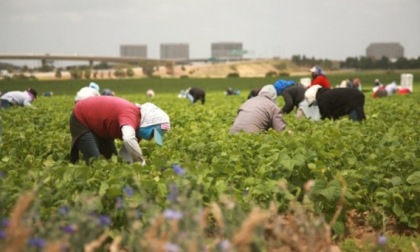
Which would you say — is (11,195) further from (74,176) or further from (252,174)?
(252,174)

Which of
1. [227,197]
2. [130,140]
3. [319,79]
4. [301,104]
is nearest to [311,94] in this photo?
[301,104]

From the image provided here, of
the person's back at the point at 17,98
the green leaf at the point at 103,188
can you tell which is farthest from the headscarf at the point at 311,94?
the person's back at the point at 17,98

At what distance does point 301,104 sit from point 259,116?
2940mm

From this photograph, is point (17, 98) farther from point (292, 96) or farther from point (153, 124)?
point (153, 124)

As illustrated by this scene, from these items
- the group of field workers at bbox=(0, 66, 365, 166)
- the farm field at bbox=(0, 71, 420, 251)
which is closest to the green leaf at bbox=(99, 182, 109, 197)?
the farm field at bbox=(0, 71, 420, 251)

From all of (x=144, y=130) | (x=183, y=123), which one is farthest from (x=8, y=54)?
(x=144, y=130)

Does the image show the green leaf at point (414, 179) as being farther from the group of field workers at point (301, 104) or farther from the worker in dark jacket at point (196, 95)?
the worker in dark jacket at point (196, 95)

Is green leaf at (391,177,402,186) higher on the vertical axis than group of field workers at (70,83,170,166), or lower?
lower

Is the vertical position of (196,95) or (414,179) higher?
(414,179)

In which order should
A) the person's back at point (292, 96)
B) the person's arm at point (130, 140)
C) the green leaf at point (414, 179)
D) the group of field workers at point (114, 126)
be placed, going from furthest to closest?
the person's back at point (292, 96) < the group of field workers at point (114, 126) < the person's arm at point (130, 140) < the green leaf at point (414, 179)

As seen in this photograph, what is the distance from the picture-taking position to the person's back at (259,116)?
7281 millimetres

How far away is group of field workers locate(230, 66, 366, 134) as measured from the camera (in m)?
7.33

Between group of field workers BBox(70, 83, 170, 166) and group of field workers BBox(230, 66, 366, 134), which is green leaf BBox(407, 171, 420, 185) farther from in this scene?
group of field workers BBox(230, 66, 366, 134)

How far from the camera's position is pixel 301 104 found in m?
10.1
